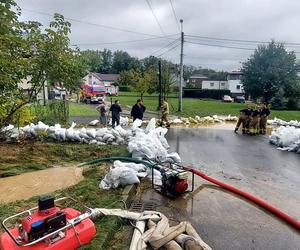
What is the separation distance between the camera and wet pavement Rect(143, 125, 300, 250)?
4.28 m

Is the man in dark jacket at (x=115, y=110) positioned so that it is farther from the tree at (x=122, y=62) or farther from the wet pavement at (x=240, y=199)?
the tree at (x=122, y=62)

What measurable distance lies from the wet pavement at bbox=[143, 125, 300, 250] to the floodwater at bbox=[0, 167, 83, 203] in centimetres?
208

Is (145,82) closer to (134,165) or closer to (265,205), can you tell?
(134,165)

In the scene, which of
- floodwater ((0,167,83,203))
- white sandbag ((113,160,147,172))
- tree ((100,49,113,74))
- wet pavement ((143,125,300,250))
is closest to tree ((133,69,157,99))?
wet pavement ((143,125,300,250))

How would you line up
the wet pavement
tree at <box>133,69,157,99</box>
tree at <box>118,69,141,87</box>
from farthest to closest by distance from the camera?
tree at <box>118,69,141,87</box>
tree at <box>133,69,157,99</box>
the wet pavement

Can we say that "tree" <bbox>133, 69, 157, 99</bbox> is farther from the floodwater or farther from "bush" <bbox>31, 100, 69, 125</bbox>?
the floodwater

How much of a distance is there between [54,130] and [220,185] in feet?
22.1

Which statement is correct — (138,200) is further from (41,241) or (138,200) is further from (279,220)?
(41,241)

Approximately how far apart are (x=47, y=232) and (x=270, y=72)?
3503 cm

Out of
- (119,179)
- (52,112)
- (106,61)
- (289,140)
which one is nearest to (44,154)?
(119,179)

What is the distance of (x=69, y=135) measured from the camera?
1065 cm

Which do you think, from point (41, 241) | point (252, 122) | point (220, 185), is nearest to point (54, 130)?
point (220, 185)

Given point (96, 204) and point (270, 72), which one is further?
point (270, 72)

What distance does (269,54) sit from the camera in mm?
34938
